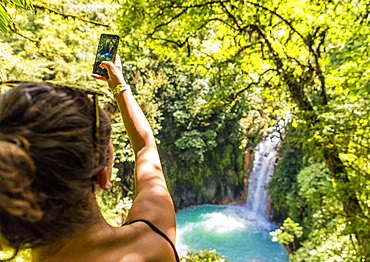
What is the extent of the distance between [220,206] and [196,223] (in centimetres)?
258

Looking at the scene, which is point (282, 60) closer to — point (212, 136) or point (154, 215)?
point (154, 215)

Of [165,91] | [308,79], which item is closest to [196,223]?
[165,91]

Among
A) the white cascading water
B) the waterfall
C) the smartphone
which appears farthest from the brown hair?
the waterfall

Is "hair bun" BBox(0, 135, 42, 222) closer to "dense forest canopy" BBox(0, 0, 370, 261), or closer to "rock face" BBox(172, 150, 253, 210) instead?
"dense forest canopy" BBox(0, 0, 370, 261)

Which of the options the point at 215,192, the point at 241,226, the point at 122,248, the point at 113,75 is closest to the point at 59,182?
the point at 122,248

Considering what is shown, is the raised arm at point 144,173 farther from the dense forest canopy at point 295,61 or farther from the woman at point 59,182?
the dense forest canopy at point 295,61

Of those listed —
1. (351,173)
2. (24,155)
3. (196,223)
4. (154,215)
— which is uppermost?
(24,155)

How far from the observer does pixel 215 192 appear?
50.4ft

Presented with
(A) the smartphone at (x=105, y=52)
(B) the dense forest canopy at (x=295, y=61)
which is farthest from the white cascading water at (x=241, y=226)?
(A) the smartphone at (x=105, y=52)

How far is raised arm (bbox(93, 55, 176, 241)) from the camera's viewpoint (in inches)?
33.4

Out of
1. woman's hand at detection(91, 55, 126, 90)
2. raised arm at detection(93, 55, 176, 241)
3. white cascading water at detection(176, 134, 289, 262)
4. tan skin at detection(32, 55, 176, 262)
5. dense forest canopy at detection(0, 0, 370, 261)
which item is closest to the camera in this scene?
tan skin at detection(32, 55, 176, 262)

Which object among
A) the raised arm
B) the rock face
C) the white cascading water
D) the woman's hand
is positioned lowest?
the white cascading water

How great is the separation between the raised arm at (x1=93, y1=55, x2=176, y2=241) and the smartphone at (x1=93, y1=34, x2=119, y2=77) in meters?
0.04

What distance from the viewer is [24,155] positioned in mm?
591
